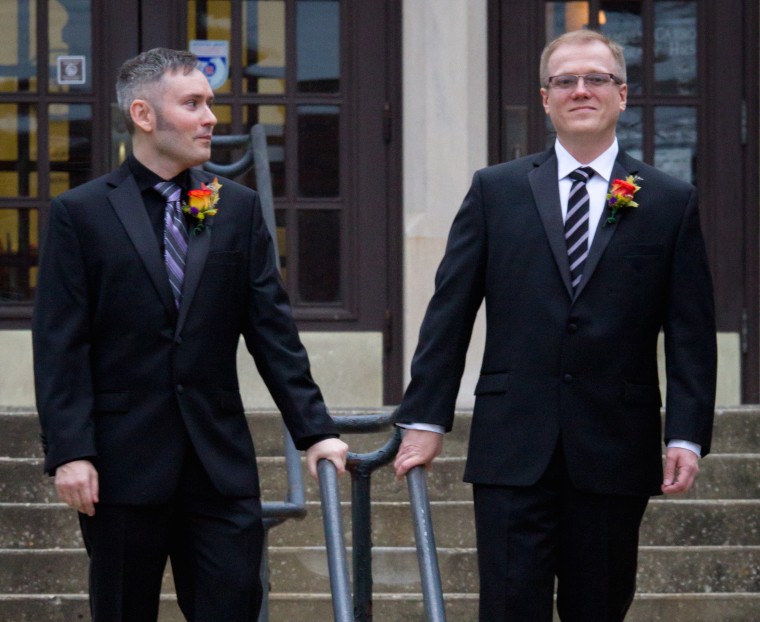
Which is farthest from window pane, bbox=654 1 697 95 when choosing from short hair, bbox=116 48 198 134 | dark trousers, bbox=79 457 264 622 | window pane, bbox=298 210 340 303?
dark trousers, bbox=79 457 264 622

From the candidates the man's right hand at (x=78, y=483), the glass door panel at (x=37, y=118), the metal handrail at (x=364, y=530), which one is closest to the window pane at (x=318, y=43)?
the glass door panel at (x=37, y=118)

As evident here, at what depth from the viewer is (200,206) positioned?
3.53 metres

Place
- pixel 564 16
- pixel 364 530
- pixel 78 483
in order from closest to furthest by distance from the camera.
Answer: pixel 78 483 < pixel 364 530 < pixel 564 16

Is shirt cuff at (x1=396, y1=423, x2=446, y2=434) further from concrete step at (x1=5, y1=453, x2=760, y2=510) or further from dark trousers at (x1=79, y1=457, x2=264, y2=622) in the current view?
concrete step at (x1=5, y1=453, x2=760, y2=510)

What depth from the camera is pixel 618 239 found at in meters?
3.58

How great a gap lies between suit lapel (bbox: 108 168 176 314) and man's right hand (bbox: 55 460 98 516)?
39cm

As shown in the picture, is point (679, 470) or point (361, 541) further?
point (361, 541)

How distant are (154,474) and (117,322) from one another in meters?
0.34

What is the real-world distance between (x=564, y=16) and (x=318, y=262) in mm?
1712

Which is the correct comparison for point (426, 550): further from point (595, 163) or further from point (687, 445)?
point (595, 163)

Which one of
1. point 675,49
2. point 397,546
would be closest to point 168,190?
point 397,546

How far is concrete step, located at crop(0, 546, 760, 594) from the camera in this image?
18.3ft

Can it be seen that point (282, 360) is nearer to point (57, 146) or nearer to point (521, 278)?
point (521, 278)

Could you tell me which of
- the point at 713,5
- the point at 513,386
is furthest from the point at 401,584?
the point at 713,5
